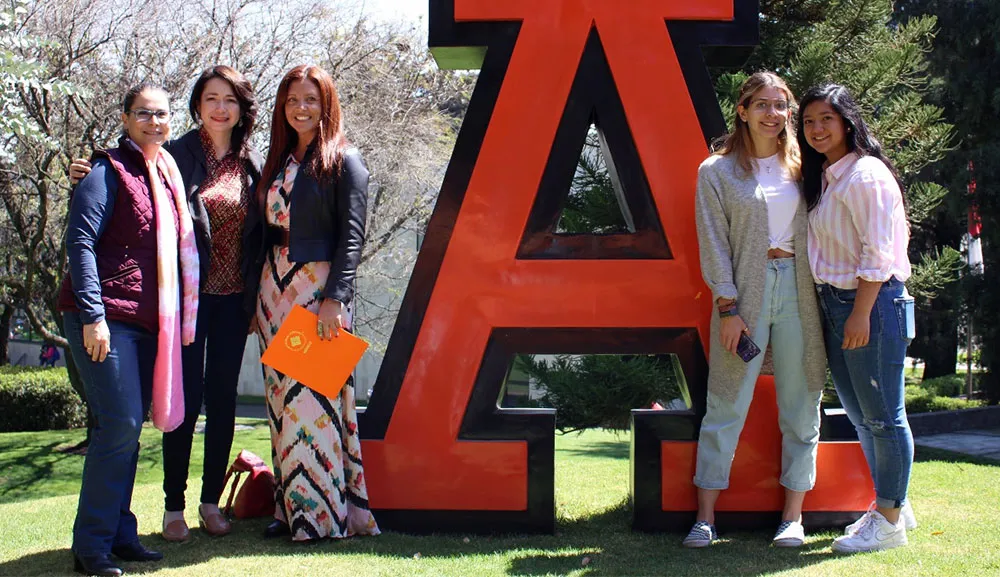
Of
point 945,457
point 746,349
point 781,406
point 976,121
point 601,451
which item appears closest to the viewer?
point 746,349

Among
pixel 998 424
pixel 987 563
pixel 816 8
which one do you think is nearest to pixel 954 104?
pixel 998 424

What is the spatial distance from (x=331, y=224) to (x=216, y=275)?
53cm

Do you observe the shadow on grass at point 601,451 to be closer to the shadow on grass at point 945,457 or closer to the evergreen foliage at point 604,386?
the evergreen foliage at point 604,386

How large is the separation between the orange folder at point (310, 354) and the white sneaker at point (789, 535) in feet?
6.16

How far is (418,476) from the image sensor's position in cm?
396

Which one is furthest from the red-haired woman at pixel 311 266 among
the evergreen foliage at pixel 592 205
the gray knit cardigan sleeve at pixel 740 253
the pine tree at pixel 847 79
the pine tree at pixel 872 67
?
the pine tree at pixel 872 67

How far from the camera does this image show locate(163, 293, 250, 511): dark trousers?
3.67m

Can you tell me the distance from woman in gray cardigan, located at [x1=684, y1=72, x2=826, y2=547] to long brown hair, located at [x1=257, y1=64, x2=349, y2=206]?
1.50 metres

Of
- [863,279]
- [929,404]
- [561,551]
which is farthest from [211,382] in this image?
[929,404]

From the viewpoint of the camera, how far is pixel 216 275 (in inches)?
145

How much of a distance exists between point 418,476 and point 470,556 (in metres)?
0.54

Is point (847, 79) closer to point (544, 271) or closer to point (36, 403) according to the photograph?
point (544, 271)

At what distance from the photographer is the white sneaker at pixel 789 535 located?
368cm

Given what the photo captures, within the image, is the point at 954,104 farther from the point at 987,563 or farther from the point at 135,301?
the point at 135,301
